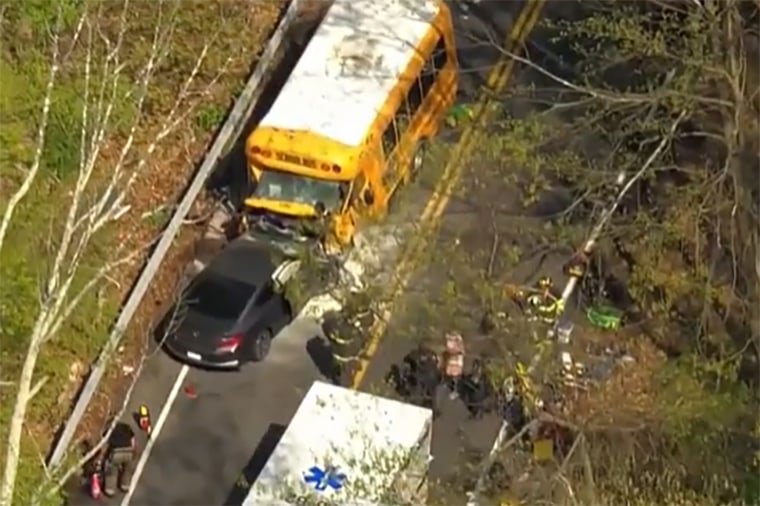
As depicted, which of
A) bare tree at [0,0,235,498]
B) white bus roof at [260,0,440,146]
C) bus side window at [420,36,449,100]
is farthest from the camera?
bus side window at [420,36,449,100]

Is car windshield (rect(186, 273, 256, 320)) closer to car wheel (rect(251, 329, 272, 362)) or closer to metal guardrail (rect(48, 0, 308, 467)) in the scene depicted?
car wheel (rect(251, 329, 272, 362))

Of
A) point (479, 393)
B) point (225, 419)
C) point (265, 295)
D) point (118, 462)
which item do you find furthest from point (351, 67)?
point (118, 462)

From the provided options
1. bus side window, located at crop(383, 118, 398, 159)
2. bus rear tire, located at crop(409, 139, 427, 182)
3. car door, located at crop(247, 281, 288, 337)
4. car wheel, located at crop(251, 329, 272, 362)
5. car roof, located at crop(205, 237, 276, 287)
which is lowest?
car wheel, located at crop(251, 329, 272, 362)

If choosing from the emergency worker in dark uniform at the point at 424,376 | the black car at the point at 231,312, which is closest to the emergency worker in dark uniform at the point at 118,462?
the black car at the point at 231,312

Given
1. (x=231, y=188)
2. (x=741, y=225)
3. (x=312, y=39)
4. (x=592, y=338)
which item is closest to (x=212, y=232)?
(x=231, y=188)

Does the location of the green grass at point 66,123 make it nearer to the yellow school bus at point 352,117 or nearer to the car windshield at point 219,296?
the car windshield at point 219,296

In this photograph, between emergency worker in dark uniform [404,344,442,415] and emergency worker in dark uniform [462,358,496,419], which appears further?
emergency worker in dark uniform [404,344,442,415]

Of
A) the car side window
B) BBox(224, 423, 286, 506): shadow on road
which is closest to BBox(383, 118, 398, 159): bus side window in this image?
the car side window
